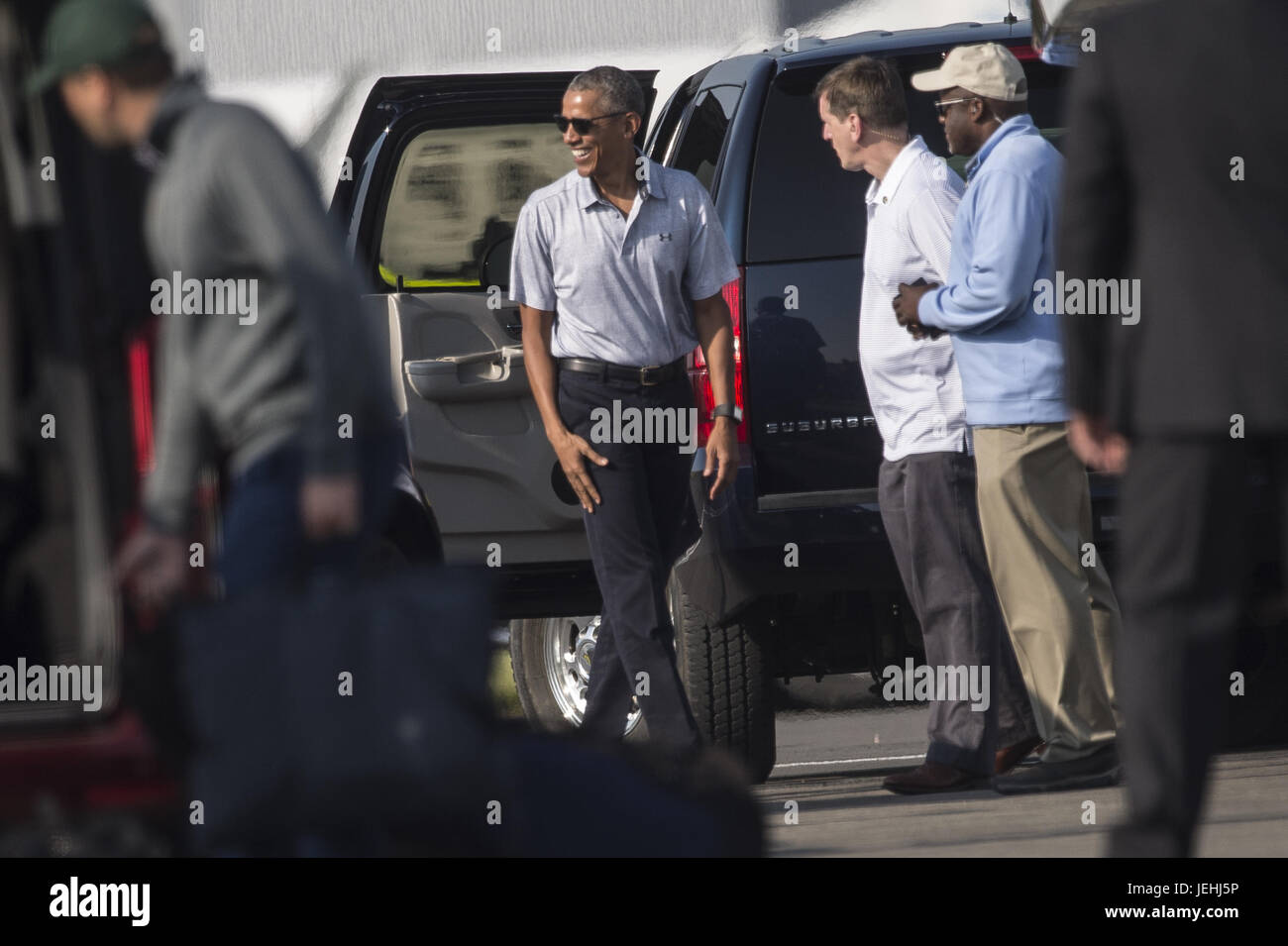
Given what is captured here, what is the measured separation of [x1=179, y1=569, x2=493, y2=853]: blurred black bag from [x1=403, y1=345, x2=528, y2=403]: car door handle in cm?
383

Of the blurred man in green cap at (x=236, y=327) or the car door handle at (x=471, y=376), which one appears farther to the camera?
the car door handle at (x=471, y=376)

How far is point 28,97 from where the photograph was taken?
2988mm

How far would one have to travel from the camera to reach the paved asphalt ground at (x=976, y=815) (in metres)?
4.95

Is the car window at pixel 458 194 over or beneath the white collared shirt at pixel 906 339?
over

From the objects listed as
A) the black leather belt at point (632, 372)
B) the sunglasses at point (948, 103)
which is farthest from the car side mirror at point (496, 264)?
the sunglasses at point (948, 103)

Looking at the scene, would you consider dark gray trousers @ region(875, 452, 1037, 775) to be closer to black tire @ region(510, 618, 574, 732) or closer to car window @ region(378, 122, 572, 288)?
black tire @ region(510, 618, 574, 732)

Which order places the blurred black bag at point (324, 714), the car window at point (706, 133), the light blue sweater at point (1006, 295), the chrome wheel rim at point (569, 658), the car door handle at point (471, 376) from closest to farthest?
the blurred black bag at point (324, 714) < the light blue sweater at point (1006, 295) < the car window at point (706, 133) < the car door handle at point (471, 376) < the chrome wheel rim at point (569, 658)

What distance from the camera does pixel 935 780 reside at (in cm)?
578

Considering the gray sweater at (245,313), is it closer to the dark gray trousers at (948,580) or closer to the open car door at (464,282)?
the dark gray trousers at (948,580)

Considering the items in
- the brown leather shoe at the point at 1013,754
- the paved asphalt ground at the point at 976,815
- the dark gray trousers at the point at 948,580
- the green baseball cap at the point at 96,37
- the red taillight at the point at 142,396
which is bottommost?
the paved asphalt ground at the point at 976,815

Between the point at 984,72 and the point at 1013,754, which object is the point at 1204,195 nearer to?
the point at 984,72

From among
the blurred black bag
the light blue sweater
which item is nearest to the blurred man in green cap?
the blurred black bag

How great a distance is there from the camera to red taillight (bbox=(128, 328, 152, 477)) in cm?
295

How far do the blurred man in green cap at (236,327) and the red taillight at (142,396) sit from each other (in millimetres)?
25
